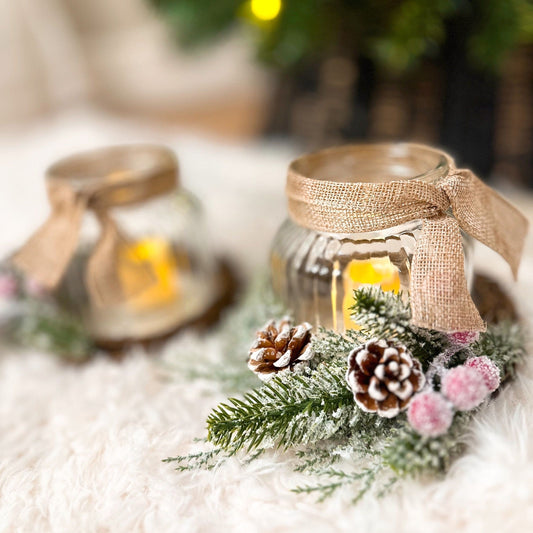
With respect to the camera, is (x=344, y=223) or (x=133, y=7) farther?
(x=133, y=7)

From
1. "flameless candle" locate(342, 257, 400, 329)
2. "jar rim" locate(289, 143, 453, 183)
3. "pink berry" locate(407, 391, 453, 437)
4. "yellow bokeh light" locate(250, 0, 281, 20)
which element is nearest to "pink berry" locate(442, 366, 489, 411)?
"pink berry" locate(407, 391, 453, 437)

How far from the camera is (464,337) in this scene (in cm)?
45

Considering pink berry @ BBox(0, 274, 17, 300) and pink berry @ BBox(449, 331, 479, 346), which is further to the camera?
pink berry @ BBox(0, 274, 17, 300)

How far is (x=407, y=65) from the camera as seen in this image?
959 millimetres

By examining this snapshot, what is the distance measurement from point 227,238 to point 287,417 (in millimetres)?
539

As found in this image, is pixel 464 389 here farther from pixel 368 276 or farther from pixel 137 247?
pixel 137 247

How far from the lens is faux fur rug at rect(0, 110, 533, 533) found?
398 millimetres

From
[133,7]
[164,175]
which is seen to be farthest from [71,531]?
[133,7]

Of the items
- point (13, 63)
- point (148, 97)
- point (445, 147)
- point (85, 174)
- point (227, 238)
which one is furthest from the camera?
point (148, 97)

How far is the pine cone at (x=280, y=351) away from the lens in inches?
18.8

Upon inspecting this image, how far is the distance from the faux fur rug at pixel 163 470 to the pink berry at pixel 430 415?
1.7 inches

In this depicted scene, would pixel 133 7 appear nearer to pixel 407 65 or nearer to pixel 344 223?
pixel 407 65

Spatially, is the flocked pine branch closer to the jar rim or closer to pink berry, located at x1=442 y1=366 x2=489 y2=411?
pink berry, located at x1=442 y1=366 x2=489 y2=411

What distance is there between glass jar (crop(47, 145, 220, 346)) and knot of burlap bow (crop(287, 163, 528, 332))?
0.25m
